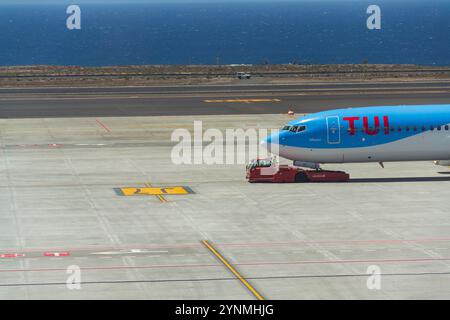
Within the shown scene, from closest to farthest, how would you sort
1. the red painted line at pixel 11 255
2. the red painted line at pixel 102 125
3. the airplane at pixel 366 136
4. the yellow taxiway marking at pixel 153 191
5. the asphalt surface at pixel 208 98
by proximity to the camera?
1. the red painted line at pixel 11 255
2. the yellow taxiway marking at pixel 153 191
3. the airplane at pixel 366 136
4. the red painted line at pixel 102 125
5. the asphalt surface at pixel 208 98

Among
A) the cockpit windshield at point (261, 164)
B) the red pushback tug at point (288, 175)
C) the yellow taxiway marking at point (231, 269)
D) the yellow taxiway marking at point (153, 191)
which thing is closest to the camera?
the yellow taxiway marking at point (231, 269)

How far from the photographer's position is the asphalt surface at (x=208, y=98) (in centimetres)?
9762

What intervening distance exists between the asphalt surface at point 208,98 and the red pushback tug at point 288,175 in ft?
118

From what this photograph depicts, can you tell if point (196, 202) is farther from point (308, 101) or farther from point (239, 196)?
point (308, 101)

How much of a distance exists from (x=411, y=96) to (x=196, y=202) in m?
58.5

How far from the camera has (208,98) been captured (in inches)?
4328

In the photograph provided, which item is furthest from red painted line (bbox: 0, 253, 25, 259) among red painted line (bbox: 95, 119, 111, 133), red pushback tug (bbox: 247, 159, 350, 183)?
red painted line (bbox: 95, 119, 111, 133)

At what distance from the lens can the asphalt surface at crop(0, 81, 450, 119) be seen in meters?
97.6

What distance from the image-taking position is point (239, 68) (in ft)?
503

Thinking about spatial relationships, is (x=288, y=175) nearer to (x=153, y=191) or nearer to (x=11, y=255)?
(x=153, y=191)

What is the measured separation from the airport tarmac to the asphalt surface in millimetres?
26373

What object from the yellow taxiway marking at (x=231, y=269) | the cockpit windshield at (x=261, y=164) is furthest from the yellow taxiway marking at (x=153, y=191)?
the yellow taxiway marking at (x=231, y=269)

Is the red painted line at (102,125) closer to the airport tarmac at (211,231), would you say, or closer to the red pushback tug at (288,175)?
the airport tarmac at (211,231)

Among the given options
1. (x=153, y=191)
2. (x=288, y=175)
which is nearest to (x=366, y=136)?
(x=288, y=175)
